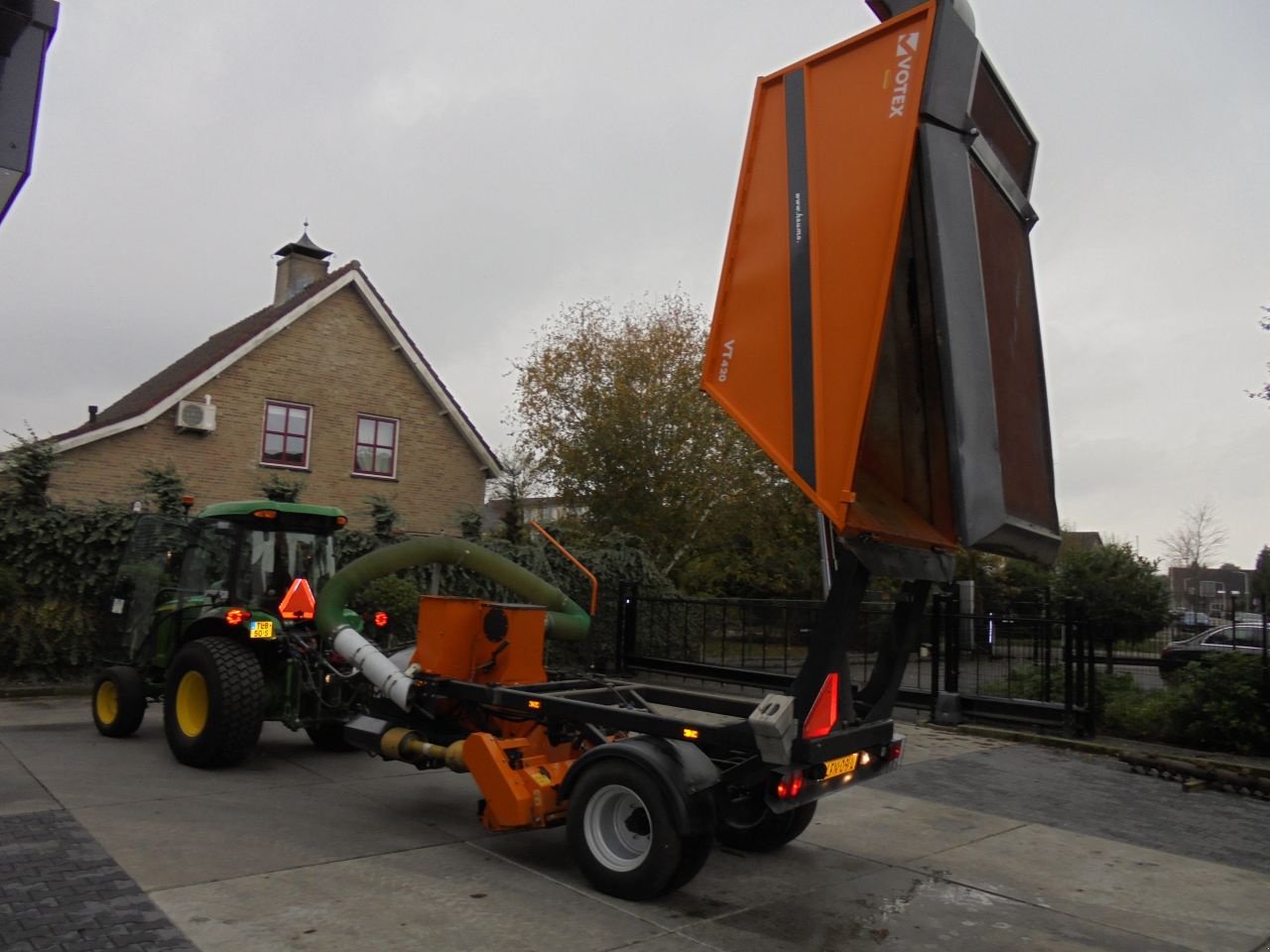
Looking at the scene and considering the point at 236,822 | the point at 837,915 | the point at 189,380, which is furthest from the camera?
the point at 189,380

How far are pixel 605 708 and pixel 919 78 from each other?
367cm

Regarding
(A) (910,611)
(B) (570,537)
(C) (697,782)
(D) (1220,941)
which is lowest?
(D) (1220,941)

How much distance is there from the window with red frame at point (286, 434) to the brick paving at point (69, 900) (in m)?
17.7

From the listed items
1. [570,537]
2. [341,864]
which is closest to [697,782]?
[341,864]

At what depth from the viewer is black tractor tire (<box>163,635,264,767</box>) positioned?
24.9 feet

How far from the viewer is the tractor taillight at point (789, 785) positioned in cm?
495

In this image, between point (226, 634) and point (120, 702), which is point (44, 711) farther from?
point (226, 634)

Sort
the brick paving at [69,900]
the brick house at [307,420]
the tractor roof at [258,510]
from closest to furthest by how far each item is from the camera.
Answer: the brick paving at [69,900]
the tractor roof at [258,510]
the brick house at [307,420]

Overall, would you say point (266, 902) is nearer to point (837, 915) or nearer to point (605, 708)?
point (605, 708)

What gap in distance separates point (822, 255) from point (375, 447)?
21.1 metres

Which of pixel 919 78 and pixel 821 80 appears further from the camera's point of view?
pixel 821 80

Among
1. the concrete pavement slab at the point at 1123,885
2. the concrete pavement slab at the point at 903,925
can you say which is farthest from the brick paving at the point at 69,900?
the concrete pavement slab at the point at 1123,885

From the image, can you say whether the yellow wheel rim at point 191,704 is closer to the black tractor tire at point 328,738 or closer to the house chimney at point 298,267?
the black tractor tire at point 328,738

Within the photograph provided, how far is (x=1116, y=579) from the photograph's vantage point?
71.5 ft
